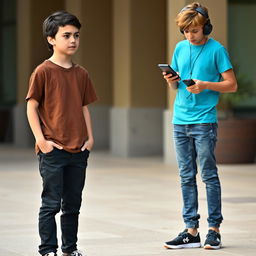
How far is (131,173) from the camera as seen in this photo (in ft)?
54.0

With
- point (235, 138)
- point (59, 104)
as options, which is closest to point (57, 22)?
point (59, 104)

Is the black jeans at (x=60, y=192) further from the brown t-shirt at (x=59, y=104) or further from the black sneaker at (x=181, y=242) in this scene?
the black sneaker at (x=181, y=242)

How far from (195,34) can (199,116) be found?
675 mm

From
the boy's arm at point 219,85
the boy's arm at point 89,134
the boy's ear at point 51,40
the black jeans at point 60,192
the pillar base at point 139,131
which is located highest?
the boy's ear at point 51,40

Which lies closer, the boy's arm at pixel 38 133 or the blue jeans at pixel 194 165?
the boy's arm at pixel 38 133

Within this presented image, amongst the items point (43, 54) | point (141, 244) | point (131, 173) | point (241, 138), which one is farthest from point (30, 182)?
point (43, 54)

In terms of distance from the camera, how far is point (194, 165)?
808cm

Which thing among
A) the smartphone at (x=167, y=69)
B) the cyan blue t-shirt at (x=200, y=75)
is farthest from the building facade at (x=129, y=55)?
the smartphone at (x=167, y=69)

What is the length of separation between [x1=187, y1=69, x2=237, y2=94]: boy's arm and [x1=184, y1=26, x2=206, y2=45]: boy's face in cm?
35

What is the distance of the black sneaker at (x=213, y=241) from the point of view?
792 centimetres

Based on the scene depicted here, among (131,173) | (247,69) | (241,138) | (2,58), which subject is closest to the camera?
(131,173)

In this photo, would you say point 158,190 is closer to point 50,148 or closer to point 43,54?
point 50,148

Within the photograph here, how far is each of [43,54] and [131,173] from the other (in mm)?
9809

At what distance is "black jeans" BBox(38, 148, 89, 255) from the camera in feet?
22.9
